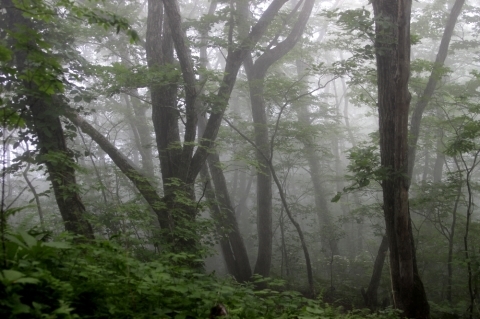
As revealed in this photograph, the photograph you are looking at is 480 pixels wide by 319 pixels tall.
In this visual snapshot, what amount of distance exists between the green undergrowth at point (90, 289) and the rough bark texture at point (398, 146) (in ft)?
12.7

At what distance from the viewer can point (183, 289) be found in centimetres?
242

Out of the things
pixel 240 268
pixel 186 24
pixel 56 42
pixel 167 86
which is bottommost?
pixel 240 268

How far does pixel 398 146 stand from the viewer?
240 inches

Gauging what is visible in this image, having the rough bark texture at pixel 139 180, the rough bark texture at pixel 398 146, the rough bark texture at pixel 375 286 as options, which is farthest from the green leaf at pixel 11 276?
the rough bark texture at pixel 375 286

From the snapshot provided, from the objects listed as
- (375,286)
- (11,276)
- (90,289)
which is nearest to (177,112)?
(90,289)

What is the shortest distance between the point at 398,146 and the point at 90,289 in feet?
17.1

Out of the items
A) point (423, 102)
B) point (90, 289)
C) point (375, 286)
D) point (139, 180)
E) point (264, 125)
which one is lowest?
point (375, 286)

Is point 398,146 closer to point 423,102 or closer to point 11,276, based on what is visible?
point 423,102

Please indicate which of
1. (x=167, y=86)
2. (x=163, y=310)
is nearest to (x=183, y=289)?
(x=163, y=310)

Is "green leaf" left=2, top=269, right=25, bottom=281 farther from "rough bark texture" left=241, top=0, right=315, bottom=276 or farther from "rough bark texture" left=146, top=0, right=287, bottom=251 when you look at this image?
"rough bark texture" left=241, top=0, right=315, bottom=276

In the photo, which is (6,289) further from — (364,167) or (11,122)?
(364,167)

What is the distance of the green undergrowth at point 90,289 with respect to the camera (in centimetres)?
187

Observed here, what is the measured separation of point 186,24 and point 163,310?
7.82 m

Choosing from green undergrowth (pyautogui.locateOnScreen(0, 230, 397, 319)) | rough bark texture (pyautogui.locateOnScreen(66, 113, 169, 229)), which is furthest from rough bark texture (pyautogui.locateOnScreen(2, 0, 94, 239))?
green undergrowth (pyautogui.locateOnScreen(0, 230, 397, 319))
